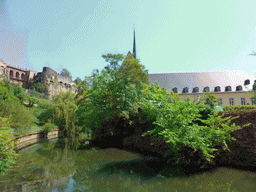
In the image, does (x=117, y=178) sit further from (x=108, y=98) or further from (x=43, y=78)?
(x=43, y=78)

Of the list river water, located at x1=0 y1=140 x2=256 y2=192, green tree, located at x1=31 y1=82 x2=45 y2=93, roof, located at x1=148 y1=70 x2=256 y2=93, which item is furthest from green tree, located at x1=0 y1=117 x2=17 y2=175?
green tree, located at x1=31 y1=82 x2=45 y2=93

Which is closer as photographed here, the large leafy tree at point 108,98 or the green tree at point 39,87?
the large leafy tree at point 108,98

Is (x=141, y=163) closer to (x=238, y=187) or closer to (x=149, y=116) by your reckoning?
(x=149, y=116)

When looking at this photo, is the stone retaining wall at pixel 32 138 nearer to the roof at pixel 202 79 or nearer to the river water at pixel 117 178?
the river water at pixel 117 178

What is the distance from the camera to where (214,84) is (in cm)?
4647

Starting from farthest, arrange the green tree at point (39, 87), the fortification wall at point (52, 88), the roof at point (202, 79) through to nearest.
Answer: the fortification wall at point (52, 88) → the green tree at point (39, 87) → the roof at point (202, 79)

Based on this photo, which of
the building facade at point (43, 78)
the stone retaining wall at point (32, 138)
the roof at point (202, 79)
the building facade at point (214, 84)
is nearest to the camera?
the stone retaining wall at point (32, 138)

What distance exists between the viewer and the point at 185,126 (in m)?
8.30

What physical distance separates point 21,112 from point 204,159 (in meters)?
14.4

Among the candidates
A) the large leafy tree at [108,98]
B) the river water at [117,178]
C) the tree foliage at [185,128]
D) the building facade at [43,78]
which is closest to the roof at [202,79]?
the large leafy tree at [108,98]

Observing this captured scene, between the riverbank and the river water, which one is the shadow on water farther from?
the riverbank

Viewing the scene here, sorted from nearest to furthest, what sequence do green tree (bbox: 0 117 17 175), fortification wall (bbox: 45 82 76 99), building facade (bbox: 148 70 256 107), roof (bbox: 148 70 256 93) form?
green tree (bbox: 0 117 17 175) → building facade (bbox: 148 70 256 107) → roof (bbox: 148 70 256 93) → fortification wall (bbox: 45 82 76 99)

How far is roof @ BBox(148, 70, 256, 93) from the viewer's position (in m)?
46.0

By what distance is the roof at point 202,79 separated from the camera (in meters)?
46.0
